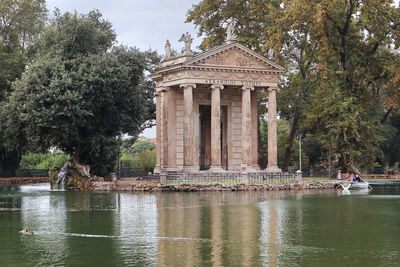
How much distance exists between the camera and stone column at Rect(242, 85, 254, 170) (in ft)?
162

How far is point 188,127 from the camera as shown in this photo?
47844 mm

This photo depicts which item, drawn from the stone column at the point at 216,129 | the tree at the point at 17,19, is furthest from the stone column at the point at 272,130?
the tree at the point at 17,19

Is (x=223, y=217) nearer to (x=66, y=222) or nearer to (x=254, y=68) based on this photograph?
(x=66, y=222)

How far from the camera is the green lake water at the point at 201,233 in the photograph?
15.9m

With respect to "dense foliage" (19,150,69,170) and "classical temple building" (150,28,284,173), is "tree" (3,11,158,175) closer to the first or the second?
"classical temple building" (150,28,284,173)

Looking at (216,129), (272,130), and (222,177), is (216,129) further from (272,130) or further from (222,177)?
(272,130)

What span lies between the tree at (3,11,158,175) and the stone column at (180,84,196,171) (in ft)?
17.2

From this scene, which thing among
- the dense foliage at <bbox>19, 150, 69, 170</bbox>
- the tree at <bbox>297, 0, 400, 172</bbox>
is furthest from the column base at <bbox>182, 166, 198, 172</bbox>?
the dense foliage at <bbox>19, 150, 69, 170</bbox>

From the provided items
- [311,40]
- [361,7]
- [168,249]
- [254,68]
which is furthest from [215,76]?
[168,249]

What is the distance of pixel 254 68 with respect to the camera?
163 feet

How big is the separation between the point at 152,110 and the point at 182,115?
62.2 ft

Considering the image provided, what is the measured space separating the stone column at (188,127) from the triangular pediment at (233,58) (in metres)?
2.30

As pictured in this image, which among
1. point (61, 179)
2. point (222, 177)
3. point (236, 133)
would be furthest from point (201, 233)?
point (236, 133)

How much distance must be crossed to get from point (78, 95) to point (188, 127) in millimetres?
8905
